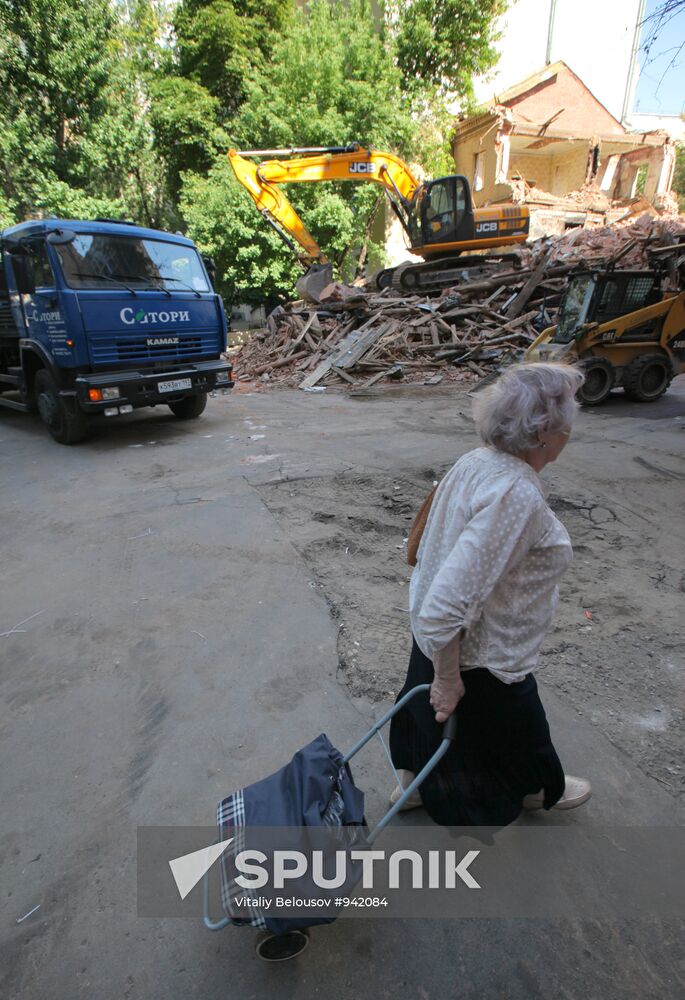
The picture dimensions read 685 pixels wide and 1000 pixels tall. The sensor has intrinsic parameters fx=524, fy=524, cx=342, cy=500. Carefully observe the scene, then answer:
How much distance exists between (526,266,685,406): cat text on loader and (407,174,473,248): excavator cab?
22.1ft

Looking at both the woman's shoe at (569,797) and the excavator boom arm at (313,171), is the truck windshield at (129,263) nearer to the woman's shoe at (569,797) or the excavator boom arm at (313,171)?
the woman's shoe at (569,797)

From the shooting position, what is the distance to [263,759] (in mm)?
2309

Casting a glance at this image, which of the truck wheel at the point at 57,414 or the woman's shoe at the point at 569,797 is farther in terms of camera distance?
the truck wheel at the point at 57,414

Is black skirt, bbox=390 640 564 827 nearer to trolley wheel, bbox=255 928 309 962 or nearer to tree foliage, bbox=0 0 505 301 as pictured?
trolley wheel, bbox=255 928 309 962

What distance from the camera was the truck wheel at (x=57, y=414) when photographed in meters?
7.12

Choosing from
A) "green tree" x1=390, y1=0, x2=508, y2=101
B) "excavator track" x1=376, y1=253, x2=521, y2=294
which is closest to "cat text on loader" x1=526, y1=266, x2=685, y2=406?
"excavator track" x1=376, y1=253, x2=521, y2=294

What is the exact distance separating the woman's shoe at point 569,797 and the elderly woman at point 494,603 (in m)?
0.09

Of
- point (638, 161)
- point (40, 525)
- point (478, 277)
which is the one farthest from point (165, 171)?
point (40, 525)

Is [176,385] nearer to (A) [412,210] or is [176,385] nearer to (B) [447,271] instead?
(B) [447,271]

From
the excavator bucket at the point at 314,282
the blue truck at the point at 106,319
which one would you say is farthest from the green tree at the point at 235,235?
the blue truck at the point at 106,319

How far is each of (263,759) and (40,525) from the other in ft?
11.9

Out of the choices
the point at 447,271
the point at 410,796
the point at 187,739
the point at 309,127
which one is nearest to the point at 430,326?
the point at 447,271

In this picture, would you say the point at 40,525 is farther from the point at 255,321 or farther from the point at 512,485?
the point at 255,321

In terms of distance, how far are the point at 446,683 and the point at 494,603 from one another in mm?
295
